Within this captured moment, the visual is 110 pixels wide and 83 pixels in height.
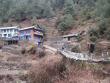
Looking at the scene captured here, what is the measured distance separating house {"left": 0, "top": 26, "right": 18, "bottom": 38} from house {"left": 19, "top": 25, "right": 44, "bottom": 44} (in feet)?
5.85

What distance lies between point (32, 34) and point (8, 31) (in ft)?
23.9

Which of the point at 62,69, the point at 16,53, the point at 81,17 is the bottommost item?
the point at 16,53

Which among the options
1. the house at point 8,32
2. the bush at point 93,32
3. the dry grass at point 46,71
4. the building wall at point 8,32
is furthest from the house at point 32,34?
the dry grass at point 46,71

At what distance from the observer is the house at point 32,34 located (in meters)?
48.0

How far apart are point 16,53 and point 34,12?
76.0 ft

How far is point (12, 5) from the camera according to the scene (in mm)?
62781

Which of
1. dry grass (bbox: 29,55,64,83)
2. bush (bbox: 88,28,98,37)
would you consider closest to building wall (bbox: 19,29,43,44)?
bush (bbox: 88,28,98,37)

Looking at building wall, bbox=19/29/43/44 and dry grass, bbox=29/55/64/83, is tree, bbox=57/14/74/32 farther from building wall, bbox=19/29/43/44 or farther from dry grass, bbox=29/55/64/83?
dry grass, bbox=29/55/64/83

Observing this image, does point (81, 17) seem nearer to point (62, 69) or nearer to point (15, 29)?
point (15, 29)

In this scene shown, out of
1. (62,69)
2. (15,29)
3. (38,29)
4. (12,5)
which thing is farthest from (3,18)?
(62,69)

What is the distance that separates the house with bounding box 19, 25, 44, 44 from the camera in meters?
48.0

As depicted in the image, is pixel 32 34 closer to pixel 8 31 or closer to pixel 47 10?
pixel 8 31

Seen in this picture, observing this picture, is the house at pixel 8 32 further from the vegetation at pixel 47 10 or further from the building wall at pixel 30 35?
the vegetation at pixel 47 10

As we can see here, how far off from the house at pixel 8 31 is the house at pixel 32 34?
1.78 metres
